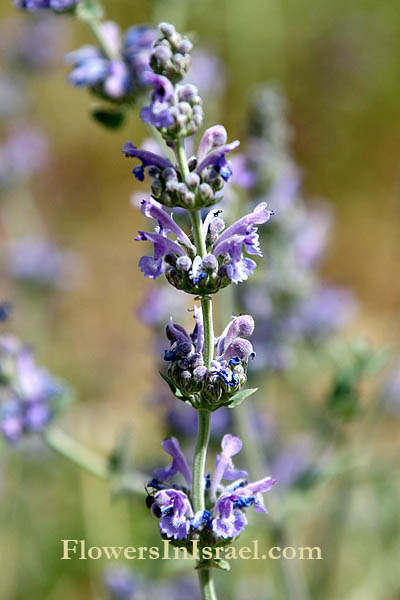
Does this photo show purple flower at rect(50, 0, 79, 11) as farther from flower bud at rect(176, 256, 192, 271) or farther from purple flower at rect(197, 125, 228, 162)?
flower bud at rect(176, 256, 192, 271)

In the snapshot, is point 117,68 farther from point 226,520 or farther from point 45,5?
point 226,520

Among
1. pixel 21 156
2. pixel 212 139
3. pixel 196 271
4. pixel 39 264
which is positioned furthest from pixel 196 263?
pixel 21 156

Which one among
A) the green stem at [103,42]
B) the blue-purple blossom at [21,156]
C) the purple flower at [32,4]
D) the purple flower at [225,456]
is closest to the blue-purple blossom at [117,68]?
the green stem at [103,42]

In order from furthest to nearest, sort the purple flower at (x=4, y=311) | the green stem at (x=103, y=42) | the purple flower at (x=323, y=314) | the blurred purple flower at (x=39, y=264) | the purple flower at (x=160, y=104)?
the blurred purple flower at (x=39, y=264), the purple flower at (x=323, y=314), the green stem at (x=103, y=42), the purple flower at (x=4, y=311), the purple flower at (x=160, y=104)

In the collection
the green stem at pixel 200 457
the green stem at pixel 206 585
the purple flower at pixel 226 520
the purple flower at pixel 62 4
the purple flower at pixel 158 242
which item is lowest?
the green stem at pixel 206 585

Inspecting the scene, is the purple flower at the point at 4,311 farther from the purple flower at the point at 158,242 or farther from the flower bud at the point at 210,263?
the flower bud at the point at 210,263

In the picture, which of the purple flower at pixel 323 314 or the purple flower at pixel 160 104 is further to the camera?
the purple flower at pixel 323 314

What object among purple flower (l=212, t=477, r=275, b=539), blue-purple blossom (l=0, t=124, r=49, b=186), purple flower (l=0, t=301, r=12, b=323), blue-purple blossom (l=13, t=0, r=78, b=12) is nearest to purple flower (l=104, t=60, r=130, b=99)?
blue-purple blossom (l=13, t=0, r=78, b=12)

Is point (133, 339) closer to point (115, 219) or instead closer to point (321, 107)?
point (115, 219)
